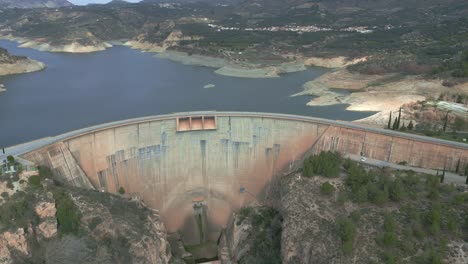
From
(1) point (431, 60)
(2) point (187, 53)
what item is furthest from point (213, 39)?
(1) point (431, 60)

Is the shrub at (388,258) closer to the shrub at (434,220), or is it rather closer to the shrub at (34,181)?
the shrub at (434,220)

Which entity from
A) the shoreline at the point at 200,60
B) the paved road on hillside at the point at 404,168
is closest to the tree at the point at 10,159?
the paved road on hillside at the point at 404,168

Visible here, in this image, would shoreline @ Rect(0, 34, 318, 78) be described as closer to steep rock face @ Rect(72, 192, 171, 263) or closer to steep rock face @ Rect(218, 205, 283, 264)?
steep rock face @ Rect(218, 205, 283, 264)

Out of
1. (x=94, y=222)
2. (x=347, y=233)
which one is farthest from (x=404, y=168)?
(x=94, y=222)

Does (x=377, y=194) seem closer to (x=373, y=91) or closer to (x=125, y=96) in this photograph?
(x=373, y=91)

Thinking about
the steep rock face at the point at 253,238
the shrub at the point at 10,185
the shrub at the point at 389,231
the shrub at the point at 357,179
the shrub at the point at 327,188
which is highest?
the shrub at the point at 10,185

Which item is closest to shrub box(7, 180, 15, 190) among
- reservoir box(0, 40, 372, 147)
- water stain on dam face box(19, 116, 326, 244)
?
water stain on dam face box(19, 116, 326, 244)
